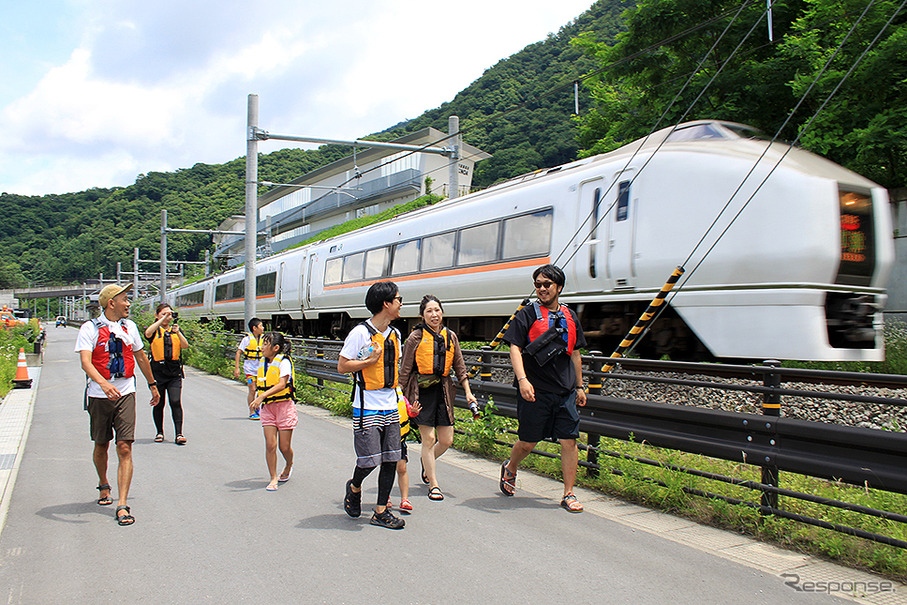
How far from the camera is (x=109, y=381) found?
5297 millimetres

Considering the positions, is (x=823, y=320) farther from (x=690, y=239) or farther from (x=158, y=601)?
(x=158, y=601)

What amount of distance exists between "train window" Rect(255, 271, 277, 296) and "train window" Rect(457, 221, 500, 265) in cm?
1304

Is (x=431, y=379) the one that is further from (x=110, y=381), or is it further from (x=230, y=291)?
(x=230, y=291)

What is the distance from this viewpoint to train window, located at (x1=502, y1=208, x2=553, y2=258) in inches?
454

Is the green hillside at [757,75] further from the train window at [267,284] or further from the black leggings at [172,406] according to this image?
the train window at [267,284]

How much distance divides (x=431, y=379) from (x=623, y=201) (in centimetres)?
548

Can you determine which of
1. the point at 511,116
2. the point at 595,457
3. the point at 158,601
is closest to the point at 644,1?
the point at 595,457

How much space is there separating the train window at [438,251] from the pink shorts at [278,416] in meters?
8.06

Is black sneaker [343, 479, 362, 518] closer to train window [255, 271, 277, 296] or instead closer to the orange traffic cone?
the orange traffic cone

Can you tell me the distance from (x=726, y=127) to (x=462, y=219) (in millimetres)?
5477

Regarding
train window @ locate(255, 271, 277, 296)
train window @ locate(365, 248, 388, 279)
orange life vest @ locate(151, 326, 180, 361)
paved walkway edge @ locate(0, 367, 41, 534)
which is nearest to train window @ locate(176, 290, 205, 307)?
train window @ locate(255, 271, 277, 296)

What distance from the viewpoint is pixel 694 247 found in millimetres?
8906

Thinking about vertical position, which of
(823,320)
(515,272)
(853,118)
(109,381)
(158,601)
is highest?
(853,118)

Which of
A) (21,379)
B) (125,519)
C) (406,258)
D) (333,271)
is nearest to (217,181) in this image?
(333,271)
